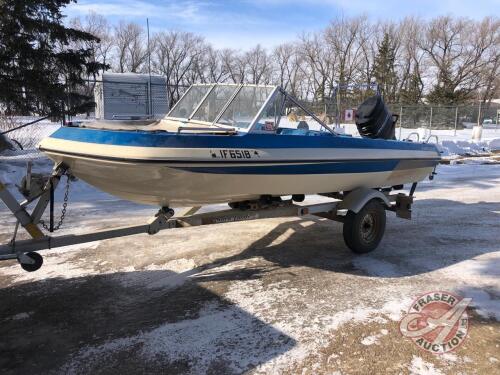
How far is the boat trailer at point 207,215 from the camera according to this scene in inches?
152

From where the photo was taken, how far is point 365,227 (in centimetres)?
554

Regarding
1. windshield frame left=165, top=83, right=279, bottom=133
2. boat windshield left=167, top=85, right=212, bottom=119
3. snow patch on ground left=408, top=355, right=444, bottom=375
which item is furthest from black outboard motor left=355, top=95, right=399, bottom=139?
snow patch on ground left=408, top=355, right=444, bottom=375

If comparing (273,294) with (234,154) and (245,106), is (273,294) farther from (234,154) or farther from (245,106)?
(245,106)

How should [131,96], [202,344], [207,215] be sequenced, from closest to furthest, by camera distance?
[202,344] → [207,215] → [131,96]

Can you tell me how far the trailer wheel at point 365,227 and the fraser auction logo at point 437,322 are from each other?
121 cm

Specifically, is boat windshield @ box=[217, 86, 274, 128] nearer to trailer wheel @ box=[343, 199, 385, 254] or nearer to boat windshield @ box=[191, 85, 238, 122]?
boat windshield @ box=[191, 85, 238, 122]

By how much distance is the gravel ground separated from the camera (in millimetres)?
3209

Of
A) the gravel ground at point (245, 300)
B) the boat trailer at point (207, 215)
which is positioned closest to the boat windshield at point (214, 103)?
the boat trailer at point (207, 215)

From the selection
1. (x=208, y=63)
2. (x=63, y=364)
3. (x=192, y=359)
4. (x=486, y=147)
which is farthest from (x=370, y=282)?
(x=208, y=63)

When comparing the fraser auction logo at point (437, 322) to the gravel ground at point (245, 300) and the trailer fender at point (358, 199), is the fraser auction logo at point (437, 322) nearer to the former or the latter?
the gravel ground at point (245, 300)

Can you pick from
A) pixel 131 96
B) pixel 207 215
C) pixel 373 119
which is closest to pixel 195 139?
pixel 207 215

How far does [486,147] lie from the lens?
18.4 metres

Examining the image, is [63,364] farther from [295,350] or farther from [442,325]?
[442,325]

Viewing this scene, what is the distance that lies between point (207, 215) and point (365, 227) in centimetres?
200
